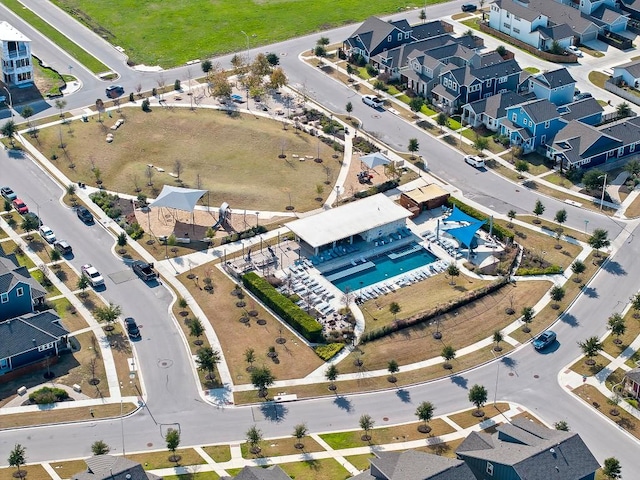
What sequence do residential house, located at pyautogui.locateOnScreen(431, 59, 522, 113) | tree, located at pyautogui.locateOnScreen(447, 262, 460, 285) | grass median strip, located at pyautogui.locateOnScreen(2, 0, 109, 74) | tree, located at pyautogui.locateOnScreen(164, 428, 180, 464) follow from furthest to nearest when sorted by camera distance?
1. grass median strip, located at pyautogui.locateOnScreen(2, 0, 109, 74)
2. residential house, located at pyautogui.locateOnScreen(431, 59, 522, 113)
3. tree, located at pyautogui.locateOnScreen(447, 262, 460, 285)
4. tree, located at pyautogui.locateOnScreen(164, 428, 180, 464)

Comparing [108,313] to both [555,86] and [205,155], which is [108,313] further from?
[555,86]

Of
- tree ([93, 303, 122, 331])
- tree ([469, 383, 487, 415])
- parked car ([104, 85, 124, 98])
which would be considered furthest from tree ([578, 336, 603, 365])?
parked car ([104, 85, 124, 98])

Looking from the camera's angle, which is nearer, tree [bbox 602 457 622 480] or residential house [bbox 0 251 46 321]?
tree [bbox 602 457 622 480]

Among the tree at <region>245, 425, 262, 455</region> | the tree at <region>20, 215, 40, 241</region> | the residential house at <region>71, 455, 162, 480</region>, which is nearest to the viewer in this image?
the residential house at <region>71, 455, 162, 480</region>

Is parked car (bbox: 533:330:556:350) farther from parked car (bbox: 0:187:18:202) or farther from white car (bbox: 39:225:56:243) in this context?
parked car (bbox: 0:187:18:202)

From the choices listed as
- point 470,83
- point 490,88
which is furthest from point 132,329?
point 490,88

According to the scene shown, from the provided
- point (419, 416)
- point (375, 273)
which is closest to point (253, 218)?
point (375, 273)

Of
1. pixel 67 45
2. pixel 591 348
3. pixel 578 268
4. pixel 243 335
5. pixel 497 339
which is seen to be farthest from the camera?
pixel 67 45
